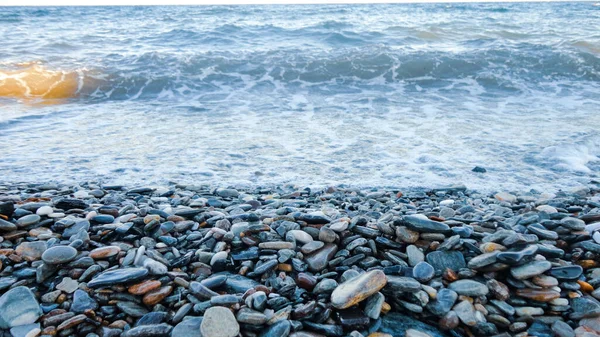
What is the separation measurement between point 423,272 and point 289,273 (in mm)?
659

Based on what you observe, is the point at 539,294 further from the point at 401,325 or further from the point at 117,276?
the point at 117,276

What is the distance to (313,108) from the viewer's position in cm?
727

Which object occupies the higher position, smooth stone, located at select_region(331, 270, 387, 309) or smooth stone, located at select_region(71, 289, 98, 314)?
smooth stone, located at select_region(331, 270, 387, 309)

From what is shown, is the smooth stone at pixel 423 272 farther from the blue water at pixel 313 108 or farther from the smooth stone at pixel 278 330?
the blue water at pixel 313 108

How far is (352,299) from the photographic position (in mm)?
1829

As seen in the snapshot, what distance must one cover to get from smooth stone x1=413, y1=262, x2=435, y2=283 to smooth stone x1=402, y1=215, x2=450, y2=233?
0.25 m

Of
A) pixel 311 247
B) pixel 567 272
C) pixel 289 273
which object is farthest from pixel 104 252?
pixel 567 272

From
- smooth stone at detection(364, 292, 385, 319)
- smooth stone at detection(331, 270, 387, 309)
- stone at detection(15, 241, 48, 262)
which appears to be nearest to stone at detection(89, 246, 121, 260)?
stone at detection(15, 241, 48, 262)

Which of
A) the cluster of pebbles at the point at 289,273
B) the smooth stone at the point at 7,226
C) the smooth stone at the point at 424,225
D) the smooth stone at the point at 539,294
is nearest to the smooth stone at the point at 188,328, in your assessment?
the cluster of pebbles at the point at 289,273

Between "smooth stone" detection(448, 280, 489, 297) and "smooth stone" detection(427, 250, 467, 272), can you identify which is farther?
"smooth stone" detection(427, 250, 467, 272)

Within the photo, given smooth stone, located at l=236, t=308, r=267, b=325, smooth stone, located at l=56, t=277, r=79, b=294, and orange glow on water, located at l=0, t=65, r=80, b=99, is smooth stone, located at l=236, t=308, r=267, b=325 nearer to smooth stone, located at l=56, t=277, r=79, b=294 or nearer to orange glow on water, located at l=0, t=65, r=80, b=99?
smooth stone, located at l=56, t=277, r=79, b=294

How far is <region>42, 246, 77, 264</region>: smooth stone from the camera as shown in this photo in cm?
206

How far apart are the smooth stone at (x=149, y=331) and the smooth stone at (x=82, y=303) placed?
0.81 feet

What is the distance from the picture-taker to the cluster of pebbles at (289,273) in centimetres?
180
